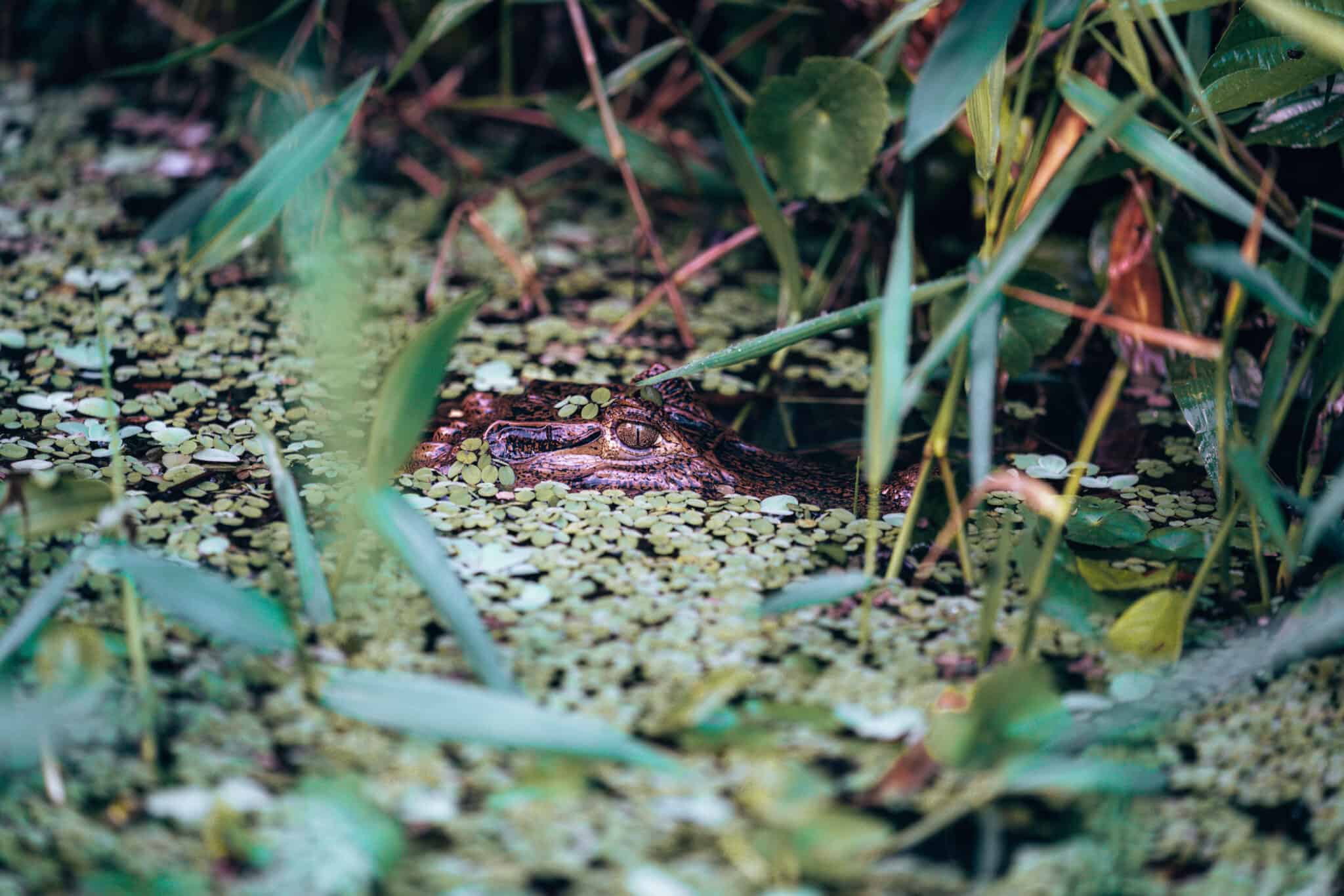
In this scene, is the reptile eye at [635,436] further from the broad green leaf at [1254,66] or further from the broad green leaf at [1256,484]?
the broad green leaf at [1254,66]

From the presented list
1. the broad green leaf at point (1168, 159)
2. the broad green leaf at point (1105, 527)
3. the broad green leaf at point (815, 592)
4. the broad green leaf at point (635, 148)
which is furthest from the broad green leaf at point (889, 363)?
the broad green leaf at point (635, 148)

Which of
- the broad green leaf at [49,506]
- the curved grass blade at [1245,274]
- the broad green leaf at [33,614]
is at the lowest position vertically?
the broad green leaf at [33,614]

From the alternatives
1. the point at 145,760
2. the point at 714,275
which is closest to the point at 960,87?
the point at 145,760

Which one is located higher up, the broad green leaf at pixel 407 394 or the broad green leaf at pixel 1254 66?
the broad green leaf at pixel 1254 66

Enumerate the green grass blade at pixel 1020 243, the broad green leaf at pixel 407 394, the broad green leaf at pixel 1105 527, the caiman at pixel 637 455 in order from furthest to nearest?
the caiman at pixel 637 455 < the broad green leaf at pixel 1105 527 < the broad green leaf at pixel 407 394 < the green grass blade at pixel 1020 243

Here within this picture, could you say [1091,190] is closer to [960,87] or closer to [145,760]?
[960,87]

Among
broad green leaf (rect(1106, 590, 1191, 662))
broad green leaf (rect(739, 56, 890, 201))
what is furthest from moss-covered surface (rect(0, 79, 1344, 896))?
broad green leaf (rect(739, 56, 890, 201))

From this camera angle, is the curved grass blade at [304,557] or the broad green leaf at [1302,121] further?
the broad green leaf at [1302,121]
